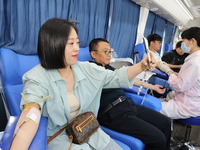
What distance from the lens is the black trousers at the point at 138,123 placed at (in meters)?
1.09

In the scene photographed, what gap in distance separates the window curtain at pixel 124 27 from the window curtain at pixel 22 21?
1517 mm

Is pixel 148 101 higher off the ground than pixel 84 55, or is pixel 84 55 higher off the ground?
pixel 84 55

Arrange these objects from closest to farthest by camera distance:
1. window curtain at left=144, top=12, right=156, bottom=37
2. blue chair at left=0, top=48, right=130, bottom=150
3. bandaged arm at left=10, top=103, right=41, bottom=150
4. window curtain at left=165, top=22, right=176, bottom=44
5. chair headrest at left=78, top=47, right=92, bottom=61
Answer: bandaged arm at left=10, top=103, right=41, bottom=150
blue chair at left=0, top=48, right=130, bottom=150
chair headrest at left=78, top=47, right=92, bottom=61
window curtain at left=144, top=12, right=156, bottom=37
window curtain at left=165, top=22, right=176, bottom=44

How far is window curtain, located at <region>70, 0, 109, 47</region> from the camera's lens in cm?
201

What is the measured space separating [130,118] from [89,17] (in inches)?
67.3

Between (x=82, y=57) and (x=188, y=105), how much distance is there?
48.6 inches

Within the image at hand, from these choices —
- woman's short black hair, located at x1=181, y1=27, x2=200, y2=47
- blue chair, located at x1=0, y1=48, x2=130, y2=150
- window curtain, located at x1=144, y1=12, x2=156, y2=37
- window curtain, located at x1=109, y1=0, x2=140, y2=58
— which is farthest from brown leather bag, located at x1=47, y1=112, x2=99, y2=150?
window curtain, located at x1=144, y1=12, x2=156, y2=37

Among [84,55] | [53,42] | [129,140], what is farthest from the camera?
[84,55]

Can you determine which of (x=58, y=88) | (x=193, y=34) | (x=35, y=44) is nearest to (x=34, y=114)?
(x=58, y=88)

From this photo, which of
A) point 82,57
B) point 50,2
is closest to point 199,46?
point 82,57

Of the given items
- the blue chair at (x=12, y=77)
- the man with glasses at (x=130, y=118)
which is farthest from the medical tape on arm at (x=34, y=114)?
the man with glasses at (x=130, y=118)

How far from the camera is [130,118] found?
1.15m

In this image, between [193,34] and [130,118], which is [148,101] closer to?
[130,118]

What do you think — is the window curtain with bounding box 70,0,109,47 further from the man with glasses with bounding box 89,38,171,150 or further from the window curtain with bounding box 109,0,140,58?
the man with glasses with bounding box 89,38,171,150
